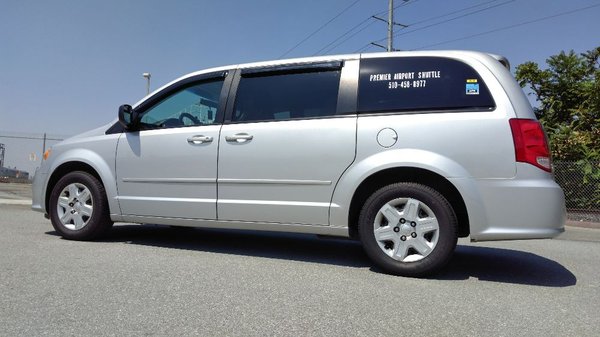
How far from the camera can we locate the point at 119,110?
474 cm

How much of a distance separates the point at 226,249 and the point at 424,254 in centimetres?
207

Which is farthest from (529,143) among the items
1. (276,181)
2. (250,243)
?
(250,243)

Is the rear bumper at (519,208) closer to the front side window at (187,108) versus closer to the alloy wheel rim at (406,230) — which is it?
the alloy wheel rim at (406,230)

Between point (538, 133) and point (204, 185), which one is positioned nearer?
point (538, 133)

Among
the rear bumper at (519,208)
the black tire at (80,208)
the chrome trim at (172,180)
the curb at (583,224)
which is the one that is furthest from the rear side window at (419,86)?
the curb at (583,224)

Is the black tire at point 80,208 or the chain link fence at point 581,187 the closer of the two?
the black tire at point 80,208

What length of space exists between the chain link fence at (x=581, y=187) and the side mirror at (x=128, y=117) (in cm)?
1103

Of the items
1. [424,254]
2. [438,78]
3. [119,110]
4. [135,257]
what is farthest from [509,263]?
[119,110]

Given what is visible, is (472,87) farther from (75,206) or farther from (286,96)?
(75,206)

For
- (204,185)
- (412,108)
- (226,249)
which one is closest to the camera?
(412,108)

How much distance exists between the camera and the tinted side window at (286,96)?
4.09m

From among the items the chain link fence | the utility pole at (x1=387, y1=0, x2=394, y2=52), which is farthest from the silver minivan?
the utility pole at (x1=387, y1=0, x2=394, y2=52)

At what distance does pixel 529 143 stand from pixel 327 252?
87.7 inches

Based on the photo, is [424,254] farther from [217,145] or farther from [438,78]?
[217,145]
